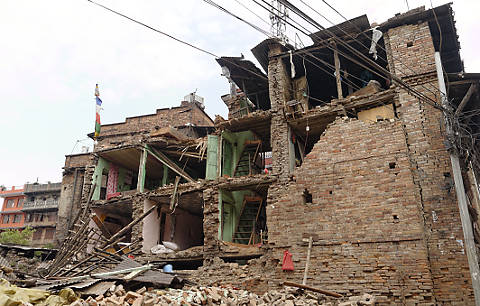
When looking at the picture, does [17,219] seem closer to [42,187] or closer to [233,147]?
[42,187]

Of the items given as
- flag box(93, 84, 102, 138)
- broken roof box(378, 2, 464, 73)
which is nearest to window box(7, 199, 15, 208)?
flag box(93, 84, 102, 138)

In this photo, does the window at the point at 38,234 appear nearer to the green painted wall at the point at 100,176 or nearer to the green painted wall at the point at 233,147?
the green painted wall at the point at 100,176

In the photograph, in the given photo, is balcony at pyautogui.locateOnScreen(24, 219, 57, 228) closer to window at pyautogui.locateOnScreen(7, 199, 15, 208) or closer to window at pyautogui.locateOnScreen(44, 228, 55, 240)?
window at pyautogui.locateOnScreen(44, 228, 55, 240)

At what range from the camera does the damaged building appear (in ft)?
32.5

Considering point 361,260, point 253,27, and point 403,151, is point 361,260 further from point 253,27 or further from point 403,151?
point 253,27

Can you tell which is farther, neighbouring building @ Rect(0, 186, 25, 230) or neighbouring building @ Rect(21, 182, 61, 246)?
neighbouring building @ Rect(0, 186, 25, 230)

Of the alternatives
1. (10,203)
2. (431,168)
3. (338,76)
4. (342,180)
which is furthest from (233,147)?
(10,203)

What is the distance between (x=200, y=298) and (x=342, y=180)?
6.15 meters

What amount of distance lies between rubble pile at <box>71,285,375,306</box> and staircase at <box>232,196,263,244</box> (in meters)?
5.15

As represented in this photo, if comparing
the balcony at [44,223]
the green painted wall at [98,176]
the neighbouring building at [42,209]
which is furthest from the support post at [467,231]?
the balcony at [44,223]

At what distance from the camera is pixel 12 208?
44.3 meters

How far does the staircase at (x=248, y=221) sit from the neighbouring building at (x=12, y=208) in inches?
1457

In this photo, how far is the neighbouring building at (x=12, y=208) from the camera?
140ft

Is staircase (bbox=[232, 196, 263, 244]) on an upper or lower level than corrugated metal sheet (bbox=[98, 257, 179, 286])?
upper
